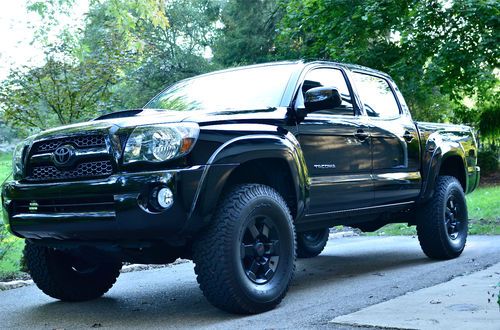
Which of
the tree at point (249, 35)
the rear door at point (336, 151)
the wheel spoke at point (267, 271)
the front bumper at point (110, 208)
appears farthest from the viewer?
the tree at point (249, 35)

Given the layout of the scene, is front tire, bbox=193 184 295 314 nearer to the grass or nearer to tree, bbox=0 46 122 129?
the grass

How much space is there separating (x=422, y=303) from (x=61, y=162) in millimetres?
2700

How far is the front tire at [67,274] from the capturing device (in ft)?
19.1

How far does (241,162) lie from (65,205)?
1.26 metres

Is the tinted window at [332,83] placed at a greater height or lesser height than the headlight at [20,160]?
greater

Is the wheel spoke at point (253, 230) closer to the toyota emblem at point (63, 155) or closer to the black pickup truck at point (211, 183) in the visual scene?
the black pickup truck at point (211, 183)

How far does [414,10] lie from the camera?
558 inches

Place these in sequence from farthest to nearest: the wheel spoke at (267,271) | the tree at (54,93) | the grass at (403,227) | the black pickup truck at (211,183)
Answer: the tree at (54,93) < the grass at (403,227) < the wheel spoke at (267,271) < the black pickup truck at (211,183)

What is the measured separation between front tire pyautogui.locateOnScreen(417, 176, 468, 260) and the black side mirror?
8.23 ft

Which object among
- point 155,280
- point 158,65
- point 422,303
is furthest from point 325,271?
point 158,65

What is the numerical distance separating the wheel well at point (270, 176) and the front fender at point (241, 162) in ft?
0.22

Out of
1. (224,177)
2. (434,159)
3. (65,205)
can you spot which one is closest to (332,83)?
(434,159)

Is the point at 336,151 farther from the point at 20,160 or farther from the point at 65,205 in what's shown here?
the point at 20,160

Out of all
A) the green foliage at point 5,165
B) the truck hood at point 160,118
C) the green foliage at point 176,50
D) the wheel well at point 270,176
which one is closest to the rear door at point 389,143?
the wheel well at point 270,176
